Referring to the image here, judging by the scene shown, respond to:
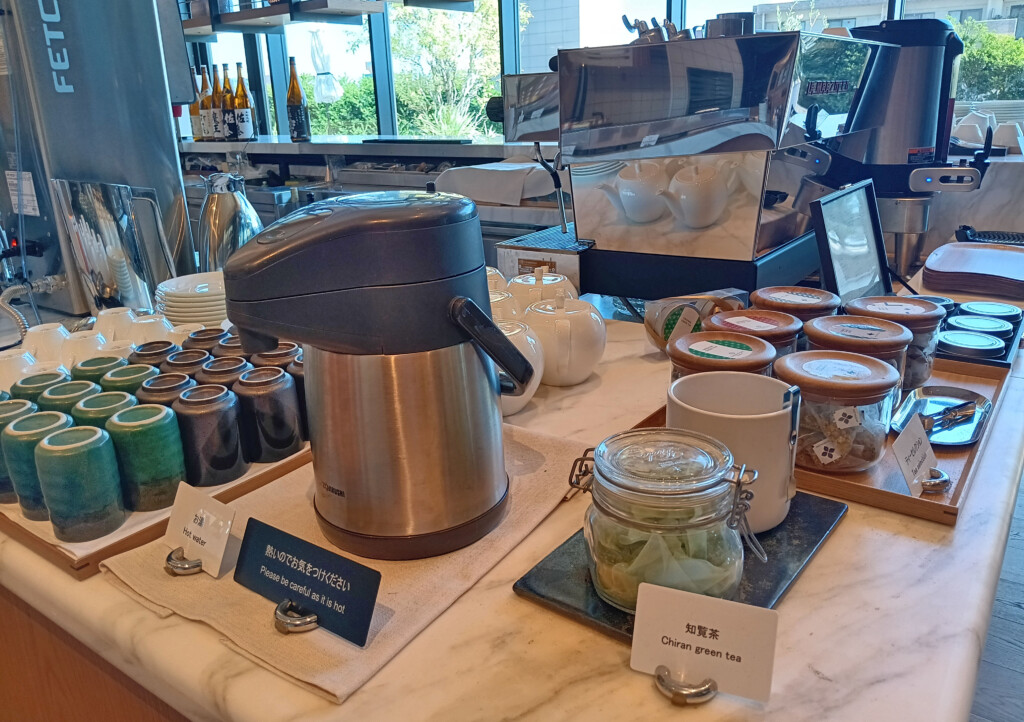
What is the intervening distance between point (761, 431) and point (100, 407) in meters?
0.60

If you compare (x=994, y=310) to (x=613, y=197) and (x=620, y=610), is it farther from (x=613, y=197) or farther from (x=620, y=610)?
(x=620, y=610)

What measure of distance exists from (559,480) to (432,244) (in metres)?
0.29

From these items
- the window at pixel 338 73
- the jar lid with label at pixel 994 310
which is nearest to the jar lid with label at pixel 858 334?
the jar lid with label at pixel 994 310

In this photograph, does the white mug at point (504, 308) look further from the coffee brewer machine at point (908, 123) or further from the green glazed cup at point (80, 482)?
the coffee brewer machine at point (908, 123)

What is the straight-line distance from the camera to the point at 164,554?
0.63 m

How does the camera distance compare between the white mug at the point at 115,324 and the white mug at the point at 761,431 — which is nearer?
the white mug at the point at 761,431

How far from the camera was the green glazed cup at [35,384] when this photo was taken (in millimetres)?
789

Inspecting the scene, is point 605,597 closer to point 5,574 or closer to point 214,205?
point 5,574

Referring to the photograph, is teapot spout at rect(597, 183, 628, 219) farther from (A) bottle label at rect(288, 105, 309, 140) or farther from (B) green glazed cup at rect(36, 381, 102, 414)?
(A) bottle label at rect(288, 105, 309, 140)

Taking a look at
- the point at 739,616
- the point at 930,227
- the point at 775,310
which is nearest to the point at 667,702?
the point at 739,616

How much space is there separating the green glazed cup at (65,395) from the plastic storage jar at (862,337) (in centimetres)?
77

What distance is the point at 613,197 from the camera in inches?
51.9

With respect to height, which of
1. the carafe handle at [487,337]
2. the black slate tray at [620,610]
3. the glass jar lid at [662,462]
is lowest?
the black slate tray at [620,610]

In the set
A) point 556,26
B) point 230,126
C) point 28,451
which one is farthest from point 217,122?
point 28,451
